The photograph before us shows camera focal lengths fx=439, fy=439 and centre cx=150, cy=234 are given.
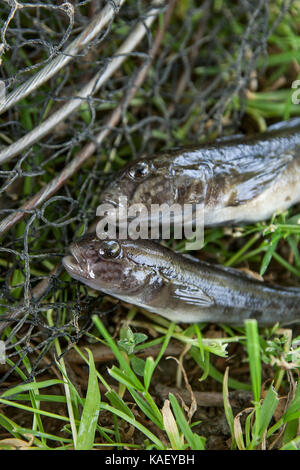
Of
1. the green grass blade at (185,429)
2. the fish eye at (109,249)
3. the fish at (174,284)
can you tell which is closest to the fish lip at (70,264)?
the fish at (174,284)

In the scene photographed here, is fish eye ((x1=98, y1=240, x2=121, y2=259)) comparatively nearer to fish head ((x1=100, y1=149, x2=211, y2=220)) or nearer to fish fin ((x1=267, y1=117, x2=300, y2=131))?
fish head ((x1=100, y1=149, x2=211, y2=220))

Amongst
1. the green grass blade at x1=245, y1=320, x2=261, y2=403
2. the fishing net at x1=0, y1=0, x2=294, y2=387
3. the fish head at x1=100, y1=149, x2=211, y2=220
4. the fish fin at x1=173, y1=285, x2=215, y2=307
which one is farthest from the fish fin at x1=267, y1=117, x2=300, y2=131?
the green grass blade at x1=245, y1=320, x2=261, y2=403

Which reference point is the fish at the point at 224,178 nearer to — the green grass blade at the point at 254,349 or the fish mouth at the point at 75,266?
the fish mouth at the point at 75,266

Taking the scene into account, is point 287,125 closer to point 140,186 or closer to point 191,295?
point 140,186

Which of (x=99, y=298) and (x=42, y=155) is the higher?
(x=42, y=155)

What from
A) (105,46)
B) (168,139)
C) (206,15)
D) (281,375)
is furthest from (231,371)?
(206,15)

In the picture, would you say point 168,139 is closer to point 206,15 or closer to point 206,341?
point 206,15

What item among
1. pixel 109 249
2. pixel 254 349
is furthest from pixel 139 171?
pixel 254 349
